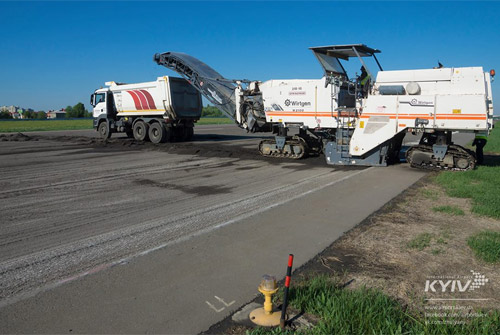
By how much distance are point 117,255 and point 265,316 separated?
2336 millimetres

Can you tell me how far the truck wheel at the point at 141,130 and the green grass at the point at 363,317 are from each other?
1762 centimetres

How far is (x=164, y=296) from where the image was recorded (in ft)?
11.9

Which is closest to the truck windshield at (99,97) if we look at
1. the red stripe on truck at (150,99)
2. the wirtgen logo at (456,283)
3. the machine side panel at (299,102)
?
the red stripe on truck at (150,99)

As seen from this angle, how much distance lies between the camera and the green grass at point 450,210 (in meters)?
6.51

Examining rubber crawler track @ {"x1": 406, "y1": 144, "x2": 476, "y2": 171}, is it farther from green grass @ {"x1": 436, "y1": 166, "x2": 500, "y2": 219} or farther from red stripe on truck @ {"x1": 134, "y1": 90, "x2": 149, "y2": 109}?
red stripe on truck @ {"x1": 134, "y1": 90, "x2": 149, "y2": 109}

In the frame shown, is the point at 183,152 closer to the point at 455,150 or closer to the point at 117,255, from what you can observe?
the point at 455,150

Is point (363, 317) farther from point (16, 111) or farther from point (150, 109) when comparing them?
point (16, 111)

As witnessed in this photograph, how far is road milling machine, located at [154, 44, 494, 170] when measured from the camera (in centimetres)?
1041

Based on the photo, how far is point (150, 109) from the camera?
63.9ft

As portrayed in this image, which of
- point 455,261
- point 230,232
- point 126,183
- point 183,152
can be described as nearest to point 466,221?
point 455,261

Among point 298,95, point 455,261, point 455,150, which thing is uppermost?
point 298,95

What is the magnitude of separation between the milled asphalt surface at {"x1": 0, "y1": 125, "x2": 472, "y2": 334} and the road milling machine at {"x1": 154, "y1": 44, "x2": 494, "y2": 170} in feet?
3.48

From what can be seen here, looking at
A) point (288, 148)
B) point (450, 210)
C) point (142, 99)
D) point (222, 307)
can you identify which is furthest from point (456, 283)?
point (142, 99)

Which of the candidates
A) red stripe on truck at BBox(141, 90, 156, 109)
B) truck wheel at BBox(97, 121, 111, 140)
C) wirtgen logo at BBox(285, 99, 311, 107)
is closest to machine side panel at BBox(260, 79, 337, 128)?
wirtgen logo at BBox(285, 99, 311, 107)
